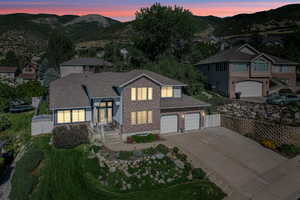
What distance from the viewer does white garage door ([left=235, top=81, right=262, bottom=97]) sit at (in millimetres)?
37625

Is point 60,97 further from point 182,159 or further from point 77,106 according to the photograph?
point 182,159

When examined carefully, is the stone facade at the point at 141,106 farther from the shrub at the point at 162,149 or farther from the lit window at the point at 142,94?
the shrub at the point at 162,149

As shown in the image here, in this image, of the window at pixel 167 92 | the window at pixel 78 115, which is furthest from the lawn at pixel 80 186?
the window at pixel 167 92

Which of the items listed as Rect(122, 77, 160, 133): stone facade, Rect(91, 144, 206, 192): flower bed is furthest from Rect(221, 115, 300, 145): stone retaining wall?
Rect(91, 144, 206, 192): flower bed

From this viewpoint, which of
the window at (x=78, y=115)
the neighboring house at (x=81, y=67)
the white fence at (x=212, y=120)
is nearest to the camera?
the window at (x=78, y=115)

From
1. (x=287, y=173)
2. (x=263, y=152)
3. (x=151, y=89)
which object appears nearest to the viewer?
(x=287, y=173)

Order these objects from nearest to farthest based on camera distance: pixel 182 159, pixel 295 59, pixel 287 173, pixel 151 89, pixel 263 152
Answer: pixel 287 173
pixel 182 159
pixel 263 152
pixel 151 89
pixel 295 59

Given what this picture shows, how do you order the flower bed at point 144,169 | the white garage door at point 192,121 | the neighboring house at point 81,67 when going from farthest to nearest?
→ the neighboring house at point 81,67
the white garage door at point 192,121
the flower bed at point 144,169

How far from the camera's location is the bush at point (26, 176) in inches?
597

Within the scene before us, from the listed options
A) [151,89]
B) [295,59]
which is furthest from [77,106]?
[295,59]

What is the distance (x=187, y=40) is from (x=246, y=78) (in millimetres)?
21312

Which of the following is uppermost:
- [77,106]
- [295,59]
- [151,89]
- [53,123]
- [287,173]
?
[295,59]

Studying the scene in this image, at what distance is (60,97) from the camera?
24625 millimetres

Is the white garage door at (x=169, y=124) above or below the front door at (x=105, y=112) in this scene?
below
